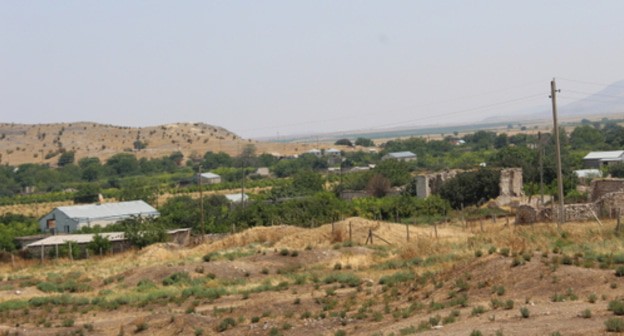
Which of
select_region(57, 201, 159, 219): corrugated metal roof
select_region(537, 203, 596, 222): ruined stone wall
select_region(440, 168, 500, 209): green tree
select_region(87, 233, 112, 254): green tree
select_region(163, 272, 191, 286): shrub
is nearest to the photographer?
select_region(163, 272, 191, 286): shrub

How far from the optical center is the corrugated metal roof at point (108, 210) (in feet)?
214

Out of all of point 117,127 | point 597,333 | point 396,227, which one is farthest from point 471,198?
point 117,127

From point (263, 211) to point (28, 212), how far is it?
4093cm

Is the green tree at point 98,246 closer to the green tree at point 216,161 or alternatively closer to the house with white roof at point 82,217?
the house with white roof at point 82,217

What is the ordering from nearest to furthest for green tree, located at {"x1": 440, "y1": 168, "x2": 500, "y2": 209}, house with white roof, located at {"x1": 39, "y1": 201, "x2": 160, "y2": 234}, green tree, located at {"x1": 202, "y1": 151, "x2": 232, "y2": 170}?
green tree, located at {"x1": 440, "y1": 168, "x2": 500, "y2": 209}, house with white roof, located at {"x1": 39, "y1": 201, "x2": 160, "y2": 234}, green tree, located at {"x1": 202, "y1": 151, "x2": 232, "y2": 170}

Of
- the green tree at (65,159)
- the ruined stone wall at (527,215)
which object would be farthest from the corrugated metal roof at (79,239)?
the green tree at (65,159)

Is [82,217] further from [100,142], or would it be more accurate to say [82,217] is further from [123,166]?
→ [100,142]

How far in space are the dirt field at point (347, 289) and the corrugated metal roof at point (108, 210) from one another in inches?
1003

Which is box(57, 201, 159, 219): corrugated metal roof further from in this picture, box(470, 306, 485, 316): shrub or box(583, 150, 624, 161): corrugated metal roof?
box(470, 306, 485, 316): shrub

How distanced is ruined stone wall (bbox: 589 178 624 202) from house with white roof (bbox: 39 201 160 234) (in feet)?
104

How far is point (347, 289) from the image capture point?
25.8m

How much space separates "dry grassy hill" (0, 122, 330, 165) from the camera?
160000 millimetres

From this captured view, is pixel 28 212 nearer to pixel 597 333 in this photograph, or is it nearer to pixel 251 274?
pixel 251 274

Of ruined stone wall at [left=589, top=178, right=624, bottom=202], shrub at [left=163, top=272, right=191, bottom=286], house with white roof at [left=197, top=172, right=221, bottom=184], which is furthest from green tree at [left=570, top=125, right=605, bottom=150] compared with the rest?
shrub at [left=163, top=272, right=191, bottom=286]
